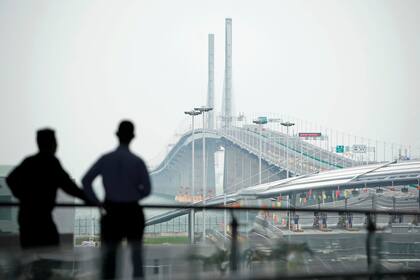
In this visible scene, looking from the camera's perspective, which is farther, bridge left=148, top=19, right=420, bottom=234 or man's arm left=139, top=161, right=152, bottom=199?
bridge left=148, top=19, right=420, bottom=234

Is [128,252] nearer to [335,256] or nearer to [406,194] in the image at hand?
[335,256]

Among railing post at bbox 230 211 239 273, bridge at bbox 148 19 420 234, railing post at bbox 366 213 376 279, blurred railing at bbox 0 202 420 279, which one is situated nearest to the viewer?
blurred railing at bbox 0 202 420 279

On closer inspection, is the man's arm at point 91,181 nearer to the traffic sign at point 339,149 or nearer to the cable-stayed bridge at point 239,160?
the cable-stayed bridge at point 239,160

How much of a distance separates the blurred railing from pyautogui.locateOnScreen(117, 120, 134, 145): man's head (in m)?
0.74

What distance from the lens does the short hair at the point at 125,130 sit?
6184mm

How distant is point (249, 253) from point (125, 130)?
135cm

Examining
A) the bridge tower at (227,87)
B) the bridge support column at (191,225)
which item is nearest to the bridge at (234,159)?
the bridge tower at (227,87)

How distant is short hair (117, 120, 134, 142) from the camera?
6184mm

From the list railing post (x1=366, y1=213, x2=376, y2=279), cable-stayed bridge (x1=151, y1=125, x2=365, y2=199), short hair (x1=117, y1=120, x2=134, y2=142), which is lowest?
railing post (x1=366, y1=213, x2=376, y2=279)

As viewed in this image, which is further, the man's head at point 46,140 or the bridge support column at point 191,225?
the bridge support column at point 191,225

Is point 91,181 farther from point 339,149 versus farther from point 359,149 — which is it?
point 359,149

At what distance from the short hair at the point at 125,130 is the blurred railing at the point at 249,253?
0.75m

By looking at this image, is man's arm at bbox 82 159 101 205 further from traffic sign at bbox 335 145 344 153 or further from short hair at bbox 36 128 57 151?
traffic sign at bbox 335 145 344 153

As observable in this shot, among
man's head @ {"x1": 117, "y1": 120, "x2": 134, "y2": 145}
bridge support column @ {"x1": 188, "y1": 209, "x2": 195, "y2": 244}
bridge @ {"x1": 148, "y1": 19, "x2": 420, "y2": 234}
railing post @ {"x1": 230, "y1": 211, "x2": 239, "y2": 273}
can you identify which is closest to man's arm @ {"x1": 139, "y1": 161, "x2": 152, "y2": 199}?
man's head @ {"x1": 117, "y1": 120, "x2": 134, "y2": 145}
